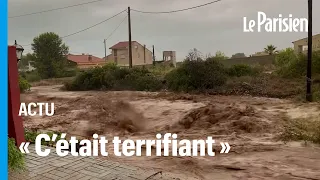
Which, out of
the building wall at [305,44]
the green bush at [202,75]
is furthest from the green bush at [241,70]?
the building wall at [305,44]

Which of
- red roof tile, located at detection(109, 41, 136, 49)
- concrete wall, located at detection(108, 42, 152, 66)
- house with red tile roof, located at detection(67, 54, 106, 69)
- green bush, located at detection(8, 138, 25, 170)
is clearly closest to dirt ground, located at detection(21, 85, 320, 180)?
green bush, located at detection(8, 138, 25, 170)

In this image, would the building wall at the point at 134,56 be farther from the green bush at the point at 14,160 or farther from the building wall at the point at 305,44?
the green bush at the point at 14,160

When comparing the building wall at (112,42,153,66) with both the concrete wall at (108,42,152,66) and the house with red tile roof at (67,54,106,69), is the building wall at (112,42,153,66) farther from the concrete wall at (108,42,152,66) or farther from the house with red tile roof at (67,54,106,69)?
the house with red tile roof at (67,54,106,69)

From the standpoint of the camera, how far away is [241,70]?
1955cm

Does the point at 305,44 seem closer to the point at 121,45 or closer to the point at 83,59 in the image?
the point at 121,45

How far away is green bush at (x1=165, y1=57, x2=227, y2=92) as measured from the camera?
1739 centimetres

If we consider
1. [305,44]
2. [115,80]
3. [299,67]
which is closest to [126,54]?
[305,44]

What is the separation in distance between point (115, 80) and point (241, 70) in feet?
27.8

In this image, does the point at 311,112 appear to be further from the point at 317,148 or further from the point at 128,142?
the point at 128,142

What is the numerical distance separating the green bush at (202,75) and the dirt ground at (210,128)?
268 cm

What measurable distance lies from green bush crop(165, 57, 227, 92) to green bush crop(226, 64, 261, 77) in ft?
4.11

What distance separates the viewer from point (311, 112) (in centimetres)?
977

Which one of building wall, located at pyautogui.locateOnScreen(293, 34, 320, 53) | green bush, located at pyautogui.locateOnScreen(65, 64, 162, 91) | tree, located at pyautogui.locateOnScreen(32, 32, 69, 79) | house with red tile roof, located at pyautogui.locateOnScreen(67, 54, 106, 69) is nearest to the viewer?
building wall, located at pyautogui.locateOnScreen(293, 34, 320, 53)

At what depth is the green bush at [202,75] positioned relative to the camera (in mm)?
17391
